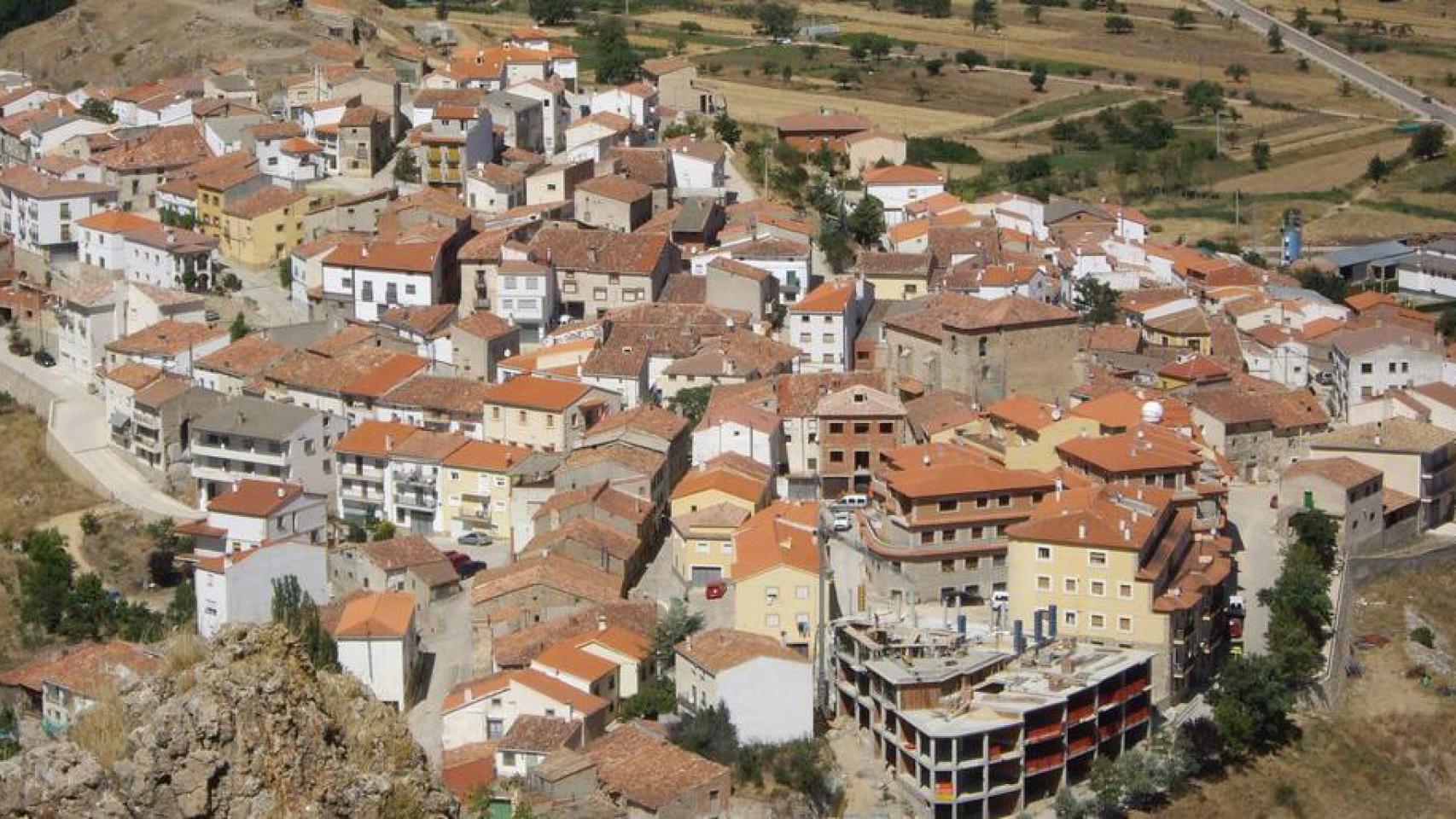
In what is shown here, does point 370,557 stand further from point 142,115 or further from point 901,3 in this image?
point 901,3

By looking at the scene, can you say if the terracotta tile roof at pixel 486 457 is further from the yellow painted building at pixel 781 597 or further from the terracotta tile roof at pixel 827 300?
the yellow painted building at pixel 781 597

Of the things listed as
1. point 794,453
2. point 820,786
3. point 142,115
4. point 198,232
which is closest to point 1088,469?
point 794,453

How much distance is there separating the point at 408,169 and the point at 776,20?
2638 centimetres

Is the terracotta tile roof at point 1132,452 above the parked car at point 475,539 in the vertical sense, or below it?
above

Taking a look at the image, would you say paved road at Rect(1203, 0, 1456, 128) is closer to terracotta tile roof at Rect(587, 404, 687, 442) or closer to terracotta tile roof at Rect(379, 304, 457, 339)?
terracotta tile roof at Rect(379, 304, 457, 339)

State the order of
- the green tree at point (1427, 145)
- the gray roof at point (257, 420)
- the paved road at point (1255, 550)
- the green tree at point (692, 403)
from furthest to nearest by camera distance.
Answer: the green tree at point (1427, 145) → the green tree at point (692, 403) → the gray roof at point (257, 420) → the paved road at point (1255, 550)

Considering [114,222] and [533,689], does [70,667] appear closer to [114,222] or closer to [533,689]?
[533,689]

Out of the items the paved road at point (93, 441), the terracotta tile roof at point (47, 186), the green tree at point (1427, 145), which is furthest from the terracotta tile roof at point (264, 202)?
the green tree at point (1427, 145)

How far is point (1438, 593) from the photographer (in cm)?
3003

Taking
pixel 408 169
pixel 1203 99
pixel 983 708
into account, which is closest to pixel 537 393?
pixel 983 708

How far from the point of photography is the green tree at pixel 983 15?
72.4 meters

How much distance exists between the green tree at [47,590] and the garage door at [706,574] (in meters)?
8.44

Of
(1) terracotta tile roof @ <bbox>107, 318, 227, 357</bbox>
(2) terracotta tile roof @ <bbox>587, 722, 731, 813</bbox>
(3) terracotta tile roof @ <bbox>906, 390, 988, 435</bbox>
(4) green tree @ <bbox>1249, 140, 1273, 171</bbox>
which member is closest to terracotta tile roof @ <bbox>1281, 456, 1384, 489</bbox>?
(3) terracotta tile roof @ <bbox>906, 390, 988, 435</bbox>

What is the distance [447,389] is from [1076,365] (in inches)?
355
